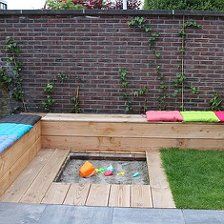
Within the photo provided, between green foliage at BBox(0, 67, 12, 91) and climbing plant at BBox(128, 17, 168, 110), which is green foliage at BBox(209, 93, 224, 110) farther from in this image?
green foliage at BBox(0, 67, 12, 91)

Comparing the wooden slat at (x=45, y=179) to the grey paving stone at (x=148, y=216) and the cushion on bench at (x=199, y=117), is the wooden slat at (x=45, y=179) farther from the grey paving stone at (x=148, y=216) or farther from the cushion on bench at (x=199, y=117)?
the cushion on bench at (x=199, y=117)

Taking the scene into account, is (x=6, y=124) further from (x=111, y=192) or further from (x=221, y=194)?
(x=221, y=194)

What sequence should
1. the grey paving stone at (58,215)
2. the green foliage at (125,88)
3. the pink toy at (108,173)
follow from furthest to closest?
the green foliage at (125,88) < the pink toy at (108,173) < the grey paving stone at (58,215)

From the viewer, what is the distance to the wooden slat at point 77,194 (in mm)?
3661

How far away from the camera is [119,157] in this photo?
17.5 ft

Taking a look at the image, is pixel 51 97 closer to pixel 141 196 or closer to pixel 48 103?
pixel 48 103

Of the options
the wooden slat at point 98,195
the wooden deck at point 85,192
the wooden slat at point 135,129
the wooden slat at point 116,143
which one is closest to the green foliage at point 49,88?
the wooden slat at point 135,129

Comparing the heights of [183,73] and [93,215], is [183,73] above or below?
above

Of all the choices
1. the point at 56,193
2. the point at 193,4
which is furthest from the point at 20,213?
the point at 193,4

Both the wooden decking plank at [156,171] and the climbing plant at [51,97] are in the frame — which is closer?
the wooden decking plank at [156,171]

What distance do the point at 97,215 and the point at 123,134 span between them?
2184mm

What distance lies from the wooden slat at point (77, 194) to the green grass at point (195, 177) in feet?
2.97

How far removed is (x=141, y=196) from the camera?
3.81m

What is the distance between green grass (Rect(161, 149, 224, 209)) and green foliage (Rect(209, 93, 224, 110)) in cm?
94
